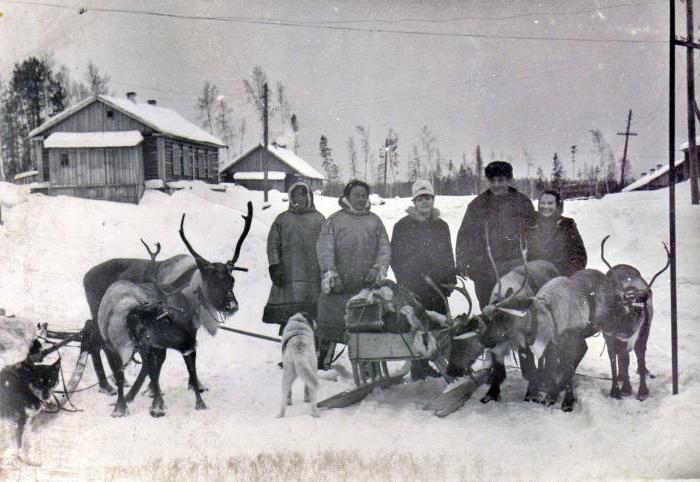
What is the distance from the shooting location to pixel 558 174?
3.58 meters

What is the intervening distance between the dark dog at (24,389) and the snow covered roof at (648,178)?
381cm

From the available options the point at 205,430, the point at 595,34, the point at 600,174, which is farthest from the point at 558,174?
the point at 205,430

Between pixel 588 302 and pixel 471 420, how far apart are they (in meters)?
1.01

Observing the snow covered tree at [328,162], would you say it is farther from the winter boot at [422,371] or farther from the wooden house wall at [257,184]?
the winter boot at [422,371]

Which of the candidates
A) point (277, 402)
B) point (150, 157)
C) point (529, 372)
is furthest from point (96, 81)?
point (529, 372)

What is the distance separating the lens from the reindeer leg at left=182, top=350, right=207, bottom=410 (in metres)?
3.31

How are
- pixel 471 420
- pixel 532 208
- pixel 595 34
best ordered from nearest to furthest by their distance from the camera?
pixel 471 420 → pixel 532 208 → pixel 595 34

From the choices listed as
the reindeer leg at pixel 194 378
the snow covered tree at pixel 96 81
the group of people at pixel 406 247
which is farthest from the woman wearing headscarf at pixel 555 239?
the snow covered tree at pixel 96 81

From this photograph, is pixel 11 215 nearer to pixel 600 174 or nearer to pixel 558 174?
pixel 558 174

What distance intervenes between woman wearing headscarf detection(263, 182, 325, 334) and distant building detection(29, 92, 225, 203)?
23.0 inches

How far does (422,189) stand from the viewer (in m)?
3.50

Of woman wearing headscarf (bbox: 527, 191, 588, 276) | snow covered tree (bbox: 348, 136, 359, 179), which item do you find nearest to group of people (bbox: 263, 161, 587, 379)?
woman wearing headscarf (bbox: 527, 191, 588, 276)

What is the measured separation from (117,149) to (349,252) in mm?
1658

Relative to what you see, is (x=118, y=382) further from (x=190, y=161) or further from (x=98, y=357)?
(x=190, y=161)
